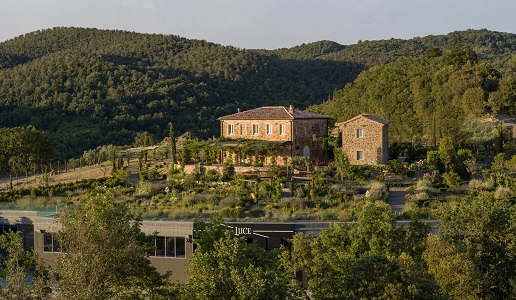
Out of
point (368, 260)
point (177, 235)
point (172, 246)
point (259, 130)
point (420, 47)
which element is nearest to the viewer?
point (368, 260)

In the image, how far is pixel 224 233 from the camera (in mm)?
14812

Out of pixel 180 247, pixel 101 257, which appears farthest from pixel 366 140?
pixel 101 257

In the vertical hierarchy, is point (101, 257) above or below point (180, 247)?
above

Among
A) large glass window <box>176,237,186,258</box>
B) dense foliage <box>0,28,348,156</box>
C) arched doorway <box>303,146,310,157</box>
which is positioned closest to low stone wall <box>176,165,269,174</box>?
arched doorway <box>303,146,310,157</box>

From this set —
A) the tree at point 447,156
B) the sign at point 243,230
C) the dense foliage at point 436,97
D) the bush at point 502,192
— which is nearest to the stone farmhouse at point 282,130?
the tree at point 447,156

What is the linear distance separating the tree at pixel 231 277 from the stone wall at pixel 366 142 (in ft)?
80.1

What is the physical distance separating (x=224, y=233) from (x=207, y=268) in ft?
6.80

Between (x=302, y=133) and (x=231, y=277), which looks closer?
(x=231, y=277)

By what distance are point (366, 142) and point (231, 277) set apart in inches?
1020

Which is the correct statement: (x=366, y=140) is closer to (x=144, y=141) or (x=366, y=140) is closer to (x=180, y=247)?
(x=180, y=247)

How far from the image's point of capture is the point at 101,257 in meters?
13.7

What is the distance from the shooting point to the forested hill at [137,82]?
2539 inches

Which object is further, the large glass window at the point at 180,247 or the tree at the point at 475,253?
the large glass window at the point at 180,247

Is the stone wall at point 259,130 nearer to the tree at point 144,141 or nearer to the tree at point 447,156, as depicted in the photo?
the tree at point 447,156
